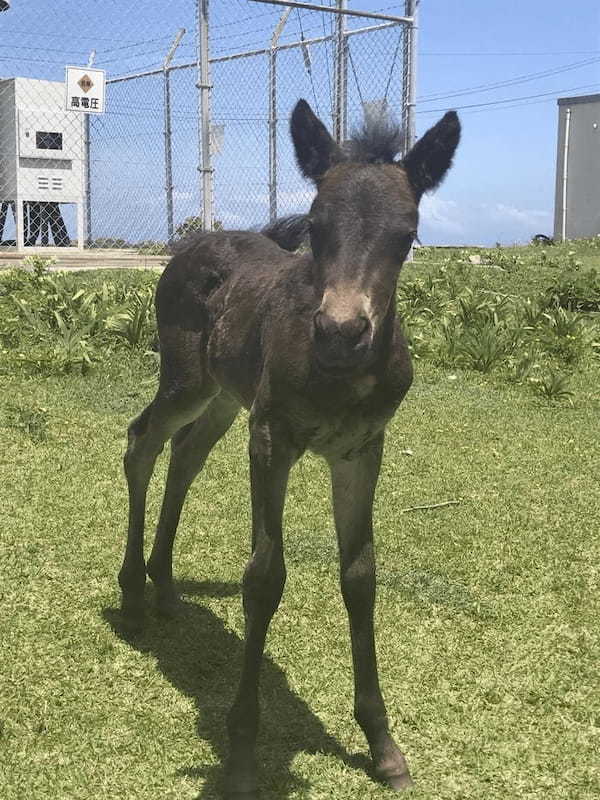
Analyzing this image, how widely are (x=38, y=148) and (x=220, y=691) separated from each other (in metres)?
9.14

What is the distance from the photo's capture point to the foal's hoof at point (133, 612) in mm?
3842

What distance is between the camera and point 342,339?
2.22 metres

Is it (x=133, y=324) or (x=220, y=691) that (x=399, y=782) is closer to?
(x=220, y=691)

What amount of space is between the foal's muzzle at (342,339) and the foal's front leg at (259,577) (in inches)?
22.3

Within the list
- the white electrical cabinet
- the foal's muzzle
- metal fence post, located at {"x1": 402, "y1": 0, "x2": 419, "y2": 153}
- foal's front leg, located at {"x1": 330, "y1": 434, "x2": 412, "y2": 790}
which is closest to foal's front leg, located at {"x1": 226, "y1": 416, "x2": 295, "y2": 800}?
foal's front leg, located at {"x1": 330, "y1": 434, "x2": 412, "y2": 790}

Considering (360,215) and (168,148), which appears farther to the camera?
(168,148)

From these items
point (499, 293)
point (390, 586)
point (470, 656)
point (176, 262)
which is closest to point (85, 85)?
point (499, 293)

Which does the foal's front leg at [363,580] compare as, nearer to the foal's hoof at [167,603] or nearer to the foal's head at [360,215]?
the foal's head at [360,215]

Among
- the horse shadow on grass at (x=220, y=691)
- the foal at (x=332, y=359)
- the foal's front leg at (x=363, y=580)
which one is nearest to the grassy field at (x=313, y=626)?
the horse shadow on grass at (x=220, y=691)

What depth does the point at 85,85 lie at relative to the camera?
943 cm

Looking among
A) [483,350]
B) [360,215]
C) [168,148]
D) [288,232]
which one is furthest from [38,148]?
[360,215]

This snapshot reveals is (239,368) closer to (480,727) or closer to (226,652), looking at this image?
(226,652)

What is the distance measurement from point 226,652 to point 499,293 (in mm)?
8346

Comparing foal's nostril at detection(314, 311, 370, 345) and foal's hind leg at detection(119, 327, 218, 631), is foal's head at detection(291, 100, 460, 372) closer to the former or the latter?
foal's nostril at detection(314, 311, 370, 345)
